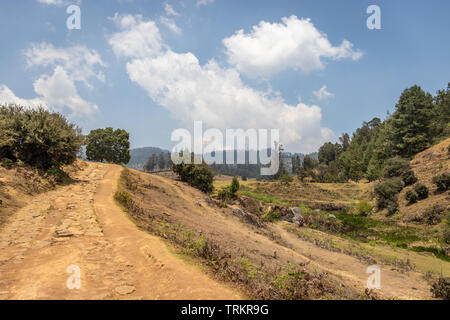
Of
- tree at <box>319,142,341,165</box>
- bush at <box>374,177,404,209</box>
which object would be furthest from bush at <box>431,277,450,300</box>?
tree at <box>319,142,341,165</box>

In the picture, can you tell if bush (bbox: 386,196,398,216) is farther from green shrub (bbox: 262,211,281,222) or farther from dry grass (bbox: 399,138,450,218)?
green shrub (bbox: 262,211,281,222)

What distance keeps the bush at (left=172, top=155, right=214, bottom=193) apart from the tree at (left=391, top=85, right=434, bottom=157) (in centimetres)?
4356

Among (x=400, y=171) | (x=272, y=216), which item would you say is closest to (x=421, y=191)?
(x=400, y=171)

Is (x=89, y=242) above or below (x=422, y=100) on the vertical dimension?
below

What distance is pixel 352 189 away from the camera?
58.1 meters

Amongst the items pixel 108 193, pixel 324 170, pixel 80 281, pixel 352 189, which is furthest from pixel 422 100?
pixel 80 281

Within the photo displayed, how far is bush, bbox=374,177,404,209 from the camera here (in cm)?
3531

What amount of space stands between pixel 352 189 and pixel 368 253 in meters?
44.7

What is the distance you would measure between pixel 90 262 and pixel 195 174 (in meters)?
28.1

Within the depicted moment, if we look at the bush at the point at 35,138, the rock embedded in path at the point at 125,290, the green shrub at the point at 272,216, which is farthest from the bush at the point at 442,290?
the bush at the point at 35,138

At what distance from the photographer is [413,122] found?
50.6 meters

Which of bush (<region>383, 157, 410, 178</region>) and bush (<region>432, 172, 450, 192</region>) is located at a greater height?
bush (<region>383, 157, 410, 178</region>)

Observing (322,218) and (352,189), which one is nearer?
(322,218)
